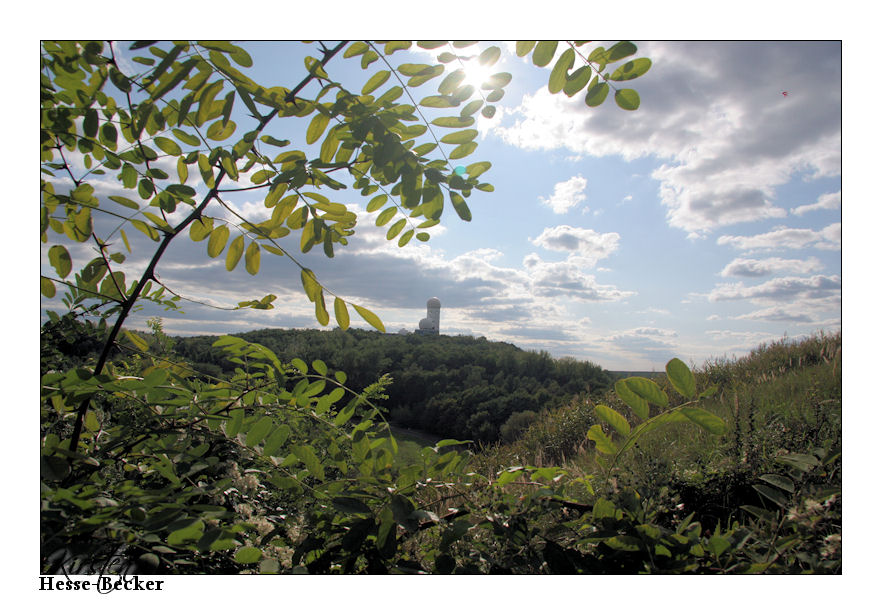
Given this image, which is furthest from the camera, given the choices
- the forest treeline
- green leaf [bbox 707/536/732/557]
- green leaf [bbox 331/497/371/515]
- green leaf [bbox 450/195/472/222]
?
the forest treeline

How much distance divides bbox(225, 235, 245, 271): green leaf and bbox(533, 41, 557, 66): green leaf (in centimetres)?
99

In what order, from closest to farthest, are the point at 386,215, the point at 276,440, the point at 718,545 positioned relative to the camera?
the point at 718,545 < the point at 276,440 < the point at 386,215

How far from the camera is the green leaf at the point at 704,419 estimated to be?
91cm

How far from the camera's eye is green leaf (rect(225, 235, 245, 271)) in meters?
1.25

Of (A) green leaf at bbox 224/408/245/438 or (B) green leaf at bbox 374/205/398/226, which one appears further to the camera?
(B) green leaf at bbox 374/205/398/226

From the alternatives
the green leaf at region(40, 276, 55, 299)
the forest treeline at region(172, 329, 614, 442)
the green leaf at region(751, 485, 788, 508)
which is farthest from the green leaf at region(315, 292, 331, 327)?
the forest treeline at region(172, 329, 614, 442)

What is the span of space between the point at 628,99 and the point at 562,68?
202 millimetres

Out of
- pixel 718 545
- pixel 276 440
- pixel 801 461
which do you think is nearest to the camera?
pixel 718 545

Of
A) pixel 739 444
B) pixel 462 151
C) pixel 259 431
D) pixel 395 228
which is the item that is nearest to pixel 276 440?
pixel 259 431

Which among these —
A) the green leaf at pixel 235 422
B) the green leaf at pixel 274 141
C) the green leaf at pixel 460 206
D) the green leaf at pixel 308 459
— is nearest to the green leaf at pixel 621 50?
the green leaf at pixel 460 206

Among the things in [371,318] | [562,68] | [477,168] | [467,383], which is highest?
[562,68]

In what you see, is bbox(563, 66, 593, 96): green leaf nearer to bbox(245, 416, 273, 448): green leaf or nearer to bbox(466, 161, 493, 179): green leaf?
bbox(466, 161, 493, 179): green leaf

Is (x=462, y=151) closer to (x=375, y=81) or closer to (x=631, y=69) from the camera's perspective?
(x=375, y=81)

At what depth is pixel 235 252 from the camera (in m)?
1.25
